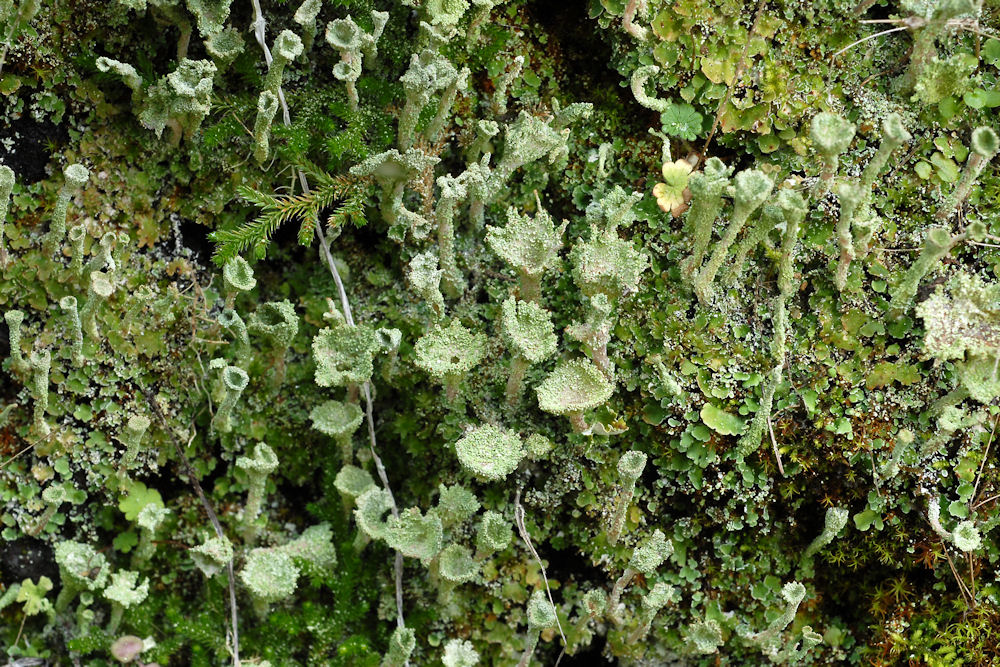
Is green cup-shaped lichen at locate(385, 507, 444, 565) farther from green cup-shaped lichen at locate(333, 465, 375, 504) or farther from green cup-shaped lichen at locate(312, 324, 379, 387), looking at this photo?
green cup-shaped lichen at locate(312, 324, 379, 387)

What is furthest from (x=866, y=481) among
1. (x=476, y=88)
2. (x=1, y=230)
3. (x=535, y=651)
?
(x=1, y=230)

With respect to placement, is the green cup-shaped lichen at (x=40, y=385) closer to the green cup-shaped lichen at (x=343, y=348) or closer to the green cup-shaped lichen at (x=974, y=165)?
the green cup-shaped lichen at (x=343, y=348)

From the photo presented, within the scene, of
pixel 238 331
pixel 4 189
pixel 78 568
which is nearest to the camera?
pixel 4 189

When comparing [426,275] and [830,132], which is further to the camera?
[426,275]

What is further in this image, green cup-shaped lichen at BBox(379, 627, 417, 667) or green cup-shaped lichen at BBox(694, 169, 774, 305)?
green cup-shaped lichen at BBox(379, 627, 417, 667)

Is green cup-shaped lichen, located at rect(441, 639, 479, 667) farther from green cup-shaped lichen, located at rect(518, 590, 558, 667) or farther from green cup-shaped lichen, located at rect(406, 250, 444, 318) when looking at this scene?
green cup-shaped lichen, located at rect(406, 250, 444, 318)

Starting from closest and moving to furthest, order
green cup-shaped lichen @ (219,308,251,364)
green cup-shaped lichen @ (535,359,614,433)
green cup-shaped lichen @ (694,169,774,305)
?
green cup-shaped lichen @ (694,169,774,305), green cup-shaped lichen @ (535,359,614,433), green cup-shaped lichen @ (219,308,251,364)

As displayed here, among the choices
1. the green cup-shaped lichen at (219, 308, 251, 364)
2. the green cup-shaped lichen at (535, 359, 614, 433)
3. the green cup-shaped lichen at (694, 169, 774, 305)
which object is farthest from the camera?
the green cup-shaped lichen at (219, 308, 251, 364)

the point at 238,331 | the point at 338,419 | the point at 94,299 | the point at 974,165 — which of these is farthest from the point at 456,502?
the point at 974,165

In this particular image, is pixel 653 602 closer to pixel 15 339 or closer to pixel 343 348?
pixel 343 348

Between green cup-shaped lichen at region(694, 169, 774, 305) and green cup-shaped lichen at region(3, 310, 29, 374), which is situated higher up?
green cup-shaped lichen at region(694, 169, 774, 305)

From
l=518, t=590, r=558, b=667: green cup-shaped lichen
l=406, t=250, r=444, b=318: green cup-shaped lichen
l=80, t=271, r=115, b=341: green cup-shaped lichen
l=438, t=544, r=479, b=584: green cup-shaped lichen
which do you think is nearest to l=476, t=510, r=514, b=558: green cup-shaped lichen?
l=438, t=544, r=479, b=584: green cup-shaped lichen

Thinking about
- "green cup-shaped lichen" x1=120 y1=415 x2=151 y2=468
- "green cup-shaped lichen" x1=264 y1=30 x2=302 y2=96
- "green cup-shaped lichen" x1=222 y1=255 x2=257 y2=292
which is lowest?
"green cup-shaped lichen" x1=120 y1=415 x2=151 y2=468
